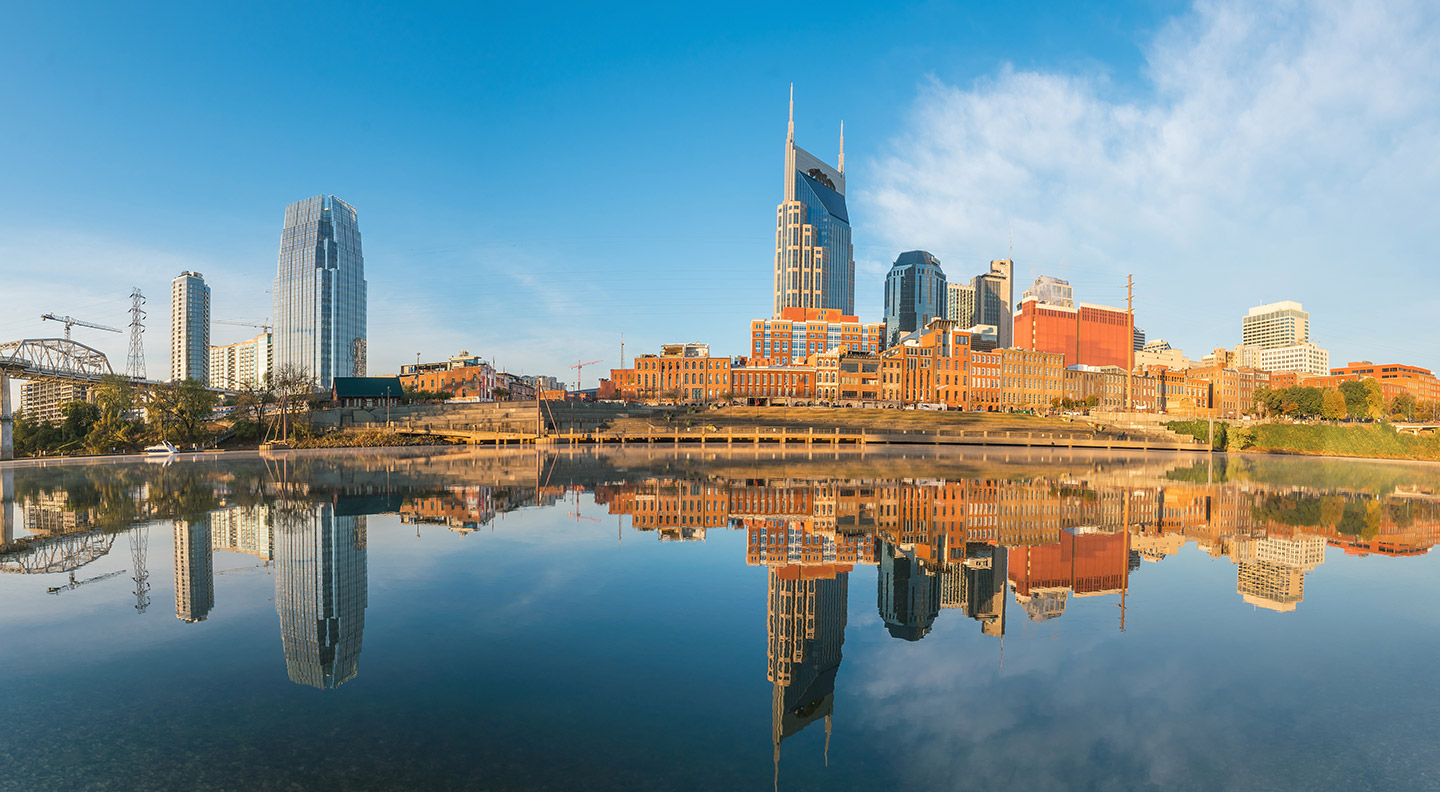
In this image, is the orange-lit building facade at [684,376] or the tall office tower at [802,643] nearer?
the tall office tower at [802,643]

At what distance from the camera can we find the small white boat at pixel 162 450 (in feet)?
185

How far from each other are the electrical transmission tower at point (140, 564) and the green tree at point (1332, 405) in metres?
170

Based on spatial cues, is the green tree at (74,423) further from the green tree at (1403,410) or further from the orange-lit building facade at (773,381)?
the green tree at (1403,410)

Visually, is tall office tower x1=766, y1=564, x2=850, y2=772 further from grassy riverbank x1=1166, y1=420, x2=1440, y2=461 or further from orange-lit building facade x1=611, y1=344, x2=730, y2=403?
orange-lit building facade x1=611, y1=344, x2=730, y2=403

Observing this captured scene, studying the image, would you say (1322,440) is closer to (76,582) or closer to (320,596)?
(320,596)

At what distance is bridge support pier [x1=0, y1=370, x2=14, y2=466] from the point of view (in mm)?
56125

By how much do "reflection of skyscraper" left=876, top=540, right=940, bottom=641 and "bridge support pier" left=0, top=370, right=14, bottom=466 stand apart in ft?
247

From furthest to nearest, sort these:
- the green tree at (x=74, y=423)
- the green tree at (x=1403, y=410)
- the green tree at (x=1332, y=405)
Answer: the green tree at (x=1403, y=410) → the green tree at (x=1332, y=405) → the green tree at (x=74, y=423)

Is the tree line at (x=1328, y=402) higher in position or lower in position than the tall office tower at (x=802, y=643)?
higher

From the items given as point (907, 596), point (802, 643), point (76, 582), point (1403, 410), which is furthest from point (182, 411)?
point (1403, 410)

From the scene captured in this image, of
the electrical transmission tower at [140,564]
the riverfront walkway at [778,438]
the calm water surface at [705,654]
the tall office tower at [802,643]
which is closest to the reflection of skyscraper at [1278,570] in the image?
the calm water surface at [705,654]

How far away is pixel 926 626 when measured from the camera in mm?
11812

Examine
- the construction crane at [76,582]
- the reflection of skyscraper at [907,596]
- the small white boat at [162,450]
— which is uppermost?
the construction crane at [76,582]

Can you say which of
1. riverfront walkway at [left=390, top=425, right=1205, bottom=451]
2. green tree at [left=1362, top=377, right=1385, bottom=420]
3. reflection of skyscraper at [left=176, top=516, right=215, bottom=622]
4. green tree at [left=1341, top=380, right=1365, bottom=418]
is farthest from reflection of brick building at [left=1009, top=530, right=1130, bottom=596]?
green tree at [left=1362, top=377, right=1385, bottom=420]
